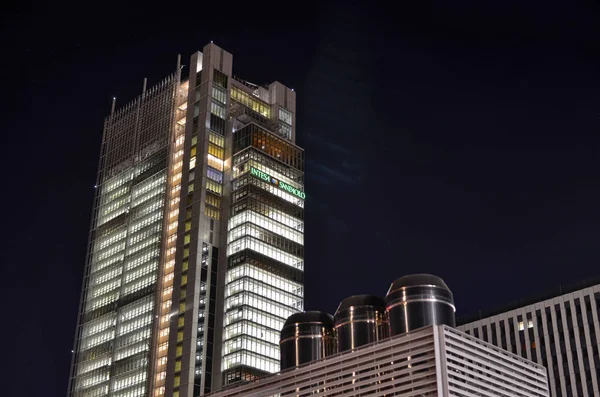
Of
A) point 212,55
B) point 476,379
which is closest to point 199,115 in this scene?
point 212,55

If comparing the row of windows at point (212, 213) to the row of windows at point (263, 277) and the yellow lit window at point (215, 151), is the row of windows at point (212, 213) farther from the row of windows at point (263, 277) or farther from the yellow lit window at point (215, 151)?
the row of windows at point (263, 277)

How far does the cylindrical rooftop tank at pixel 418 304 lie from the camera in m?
108

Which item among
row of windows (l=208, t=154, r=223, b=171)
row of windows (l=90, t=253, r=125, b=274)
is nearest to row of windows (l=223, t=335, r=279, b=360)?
row of windows (l=208, t=154, r=223, b=171)

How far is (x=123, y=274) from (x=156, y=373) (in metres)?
28.2

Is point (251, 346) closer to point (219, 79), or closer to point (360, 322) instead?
point (360, 322)

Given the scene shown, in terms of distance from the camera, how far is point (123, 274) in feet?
619

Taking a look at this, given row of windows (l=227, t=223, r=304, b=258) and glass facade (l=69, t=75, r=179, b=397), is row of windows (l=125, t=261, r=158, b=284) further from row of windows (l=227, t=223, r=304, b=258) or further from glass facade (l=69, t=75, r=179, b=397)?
row of windows (l=227, t=223, r=304, b=258)

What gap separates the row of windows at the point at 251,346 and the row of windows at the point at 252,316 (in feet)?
12.4

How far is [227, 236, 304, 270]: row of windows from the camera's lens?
171 meters

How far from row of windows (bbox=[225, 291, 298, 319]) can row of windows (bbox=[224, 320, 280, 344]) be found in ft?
11.5

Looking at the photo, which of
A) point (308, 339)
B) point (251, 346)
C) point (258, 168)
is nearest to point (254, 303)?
point (251, 346)

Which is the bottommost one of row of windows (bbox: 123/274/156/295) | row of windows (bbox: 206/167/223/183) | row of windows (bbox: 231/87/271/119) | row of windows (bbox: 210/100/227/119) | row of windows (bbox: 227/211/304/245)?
row of windows (bbox: 123/274/156/295)

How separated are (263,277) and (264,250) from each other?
5.88m

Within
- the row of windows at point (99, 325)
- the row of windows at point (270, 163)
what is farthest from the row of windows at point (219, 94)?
the row of windows at point (99, 325)
